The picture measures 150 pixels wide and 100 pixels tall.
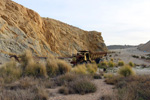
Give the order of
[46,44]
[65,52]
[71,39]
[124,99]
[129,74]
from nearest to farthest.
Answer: [124,99], [129,74], [46,44], [65,52], [71,39]

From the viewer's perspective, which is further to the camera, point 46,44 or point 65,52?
point 65,52

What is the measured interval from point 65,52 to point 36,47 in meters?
8.04

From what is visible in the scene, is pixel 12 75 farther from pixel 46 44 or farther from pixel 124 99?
pixel 46 44

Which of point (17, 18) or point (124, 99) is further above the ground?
point (17, 18)

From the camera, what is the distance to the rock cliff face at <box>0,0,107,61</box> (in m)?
20.4

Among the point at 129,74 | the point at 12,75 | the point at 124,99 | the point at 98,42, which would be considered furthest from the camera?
the point at 98,42

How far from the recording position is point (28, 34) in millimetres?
24266

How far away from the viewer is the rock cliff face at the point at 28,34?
20.4 meters

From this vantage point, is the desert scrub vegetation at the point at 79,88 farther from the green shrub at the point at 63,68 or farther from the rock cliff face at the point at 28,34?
the rock cliff face at the point at 28,34

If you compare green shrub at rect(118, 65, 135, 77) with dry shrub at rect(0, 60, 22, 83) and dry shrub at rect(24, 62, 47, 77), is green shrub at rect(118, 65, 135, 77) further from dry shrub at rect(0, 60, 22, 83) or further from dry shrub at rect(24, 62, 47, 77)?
dry shrub at rect(0, 60, 22, 83)

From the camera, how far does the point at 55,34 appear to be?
105ft

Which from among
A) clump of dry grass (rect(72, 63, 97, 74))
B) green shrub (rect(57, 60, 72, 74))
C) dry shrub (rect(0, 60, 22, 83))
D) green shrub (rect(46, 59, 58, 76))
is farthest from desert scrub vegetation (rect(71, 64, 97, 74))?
dry shrub (rect(0, 60, 22, 83))

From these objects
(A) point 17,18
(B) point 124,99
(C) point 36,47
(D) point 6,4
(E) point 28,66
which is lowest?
(B) point 124,99

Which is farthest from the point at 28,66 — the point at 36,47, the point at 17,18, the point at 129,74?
the point at 17,18
